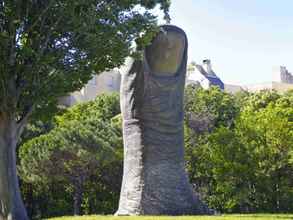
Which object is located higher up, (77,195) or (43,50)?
(43,50)

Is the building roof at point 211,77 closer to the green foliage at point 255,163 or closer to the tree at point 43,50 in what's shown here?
the green foliage at point 255,163

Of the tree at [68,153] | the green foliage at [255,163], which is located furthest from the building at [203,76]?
the tree at [68,153]

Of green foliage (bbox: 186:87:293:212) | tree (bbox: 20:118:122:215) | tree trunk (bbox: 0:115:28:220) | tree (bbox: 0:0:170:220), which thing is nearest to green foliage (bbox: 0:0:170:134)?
tree (bbox: 0:0:170:220)

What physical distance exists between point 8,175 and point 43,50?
2174 millimetres

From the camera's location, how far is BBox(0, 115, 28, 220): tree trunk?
27.0 ft

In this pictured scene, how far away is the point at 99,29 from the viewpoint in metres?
8.18

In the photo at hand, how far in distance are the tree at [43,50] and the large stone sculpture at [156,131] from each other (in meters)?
3.74

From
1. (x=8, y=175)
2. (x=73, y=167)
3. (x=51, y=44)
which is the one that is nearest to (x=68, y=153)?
(x=73, y=167)

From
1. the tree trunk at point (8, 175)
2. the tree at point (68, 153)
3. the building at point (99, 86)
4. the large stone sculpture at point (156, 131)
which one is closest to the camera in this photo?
the tree trunk at point (8, 175)

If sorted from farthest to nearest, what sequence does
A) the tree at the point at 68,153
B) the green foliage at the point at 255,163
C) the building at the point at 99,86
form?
1. the building at the point at 99,86
2. the green foliage at the point at 255,163
3. the tree at the point at 68,153

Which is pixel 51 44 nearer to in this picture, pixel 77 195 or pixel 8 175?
pixel 8 175

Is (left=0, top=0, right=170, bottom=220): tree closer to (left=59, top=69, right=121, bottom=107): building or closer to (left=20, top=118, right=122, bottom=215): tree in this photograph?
(left=20, top=118, right=122, bottom=215): tree

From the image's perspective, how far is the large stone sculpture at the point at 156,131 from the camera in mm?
12234

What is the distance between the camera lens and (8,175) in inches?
330
